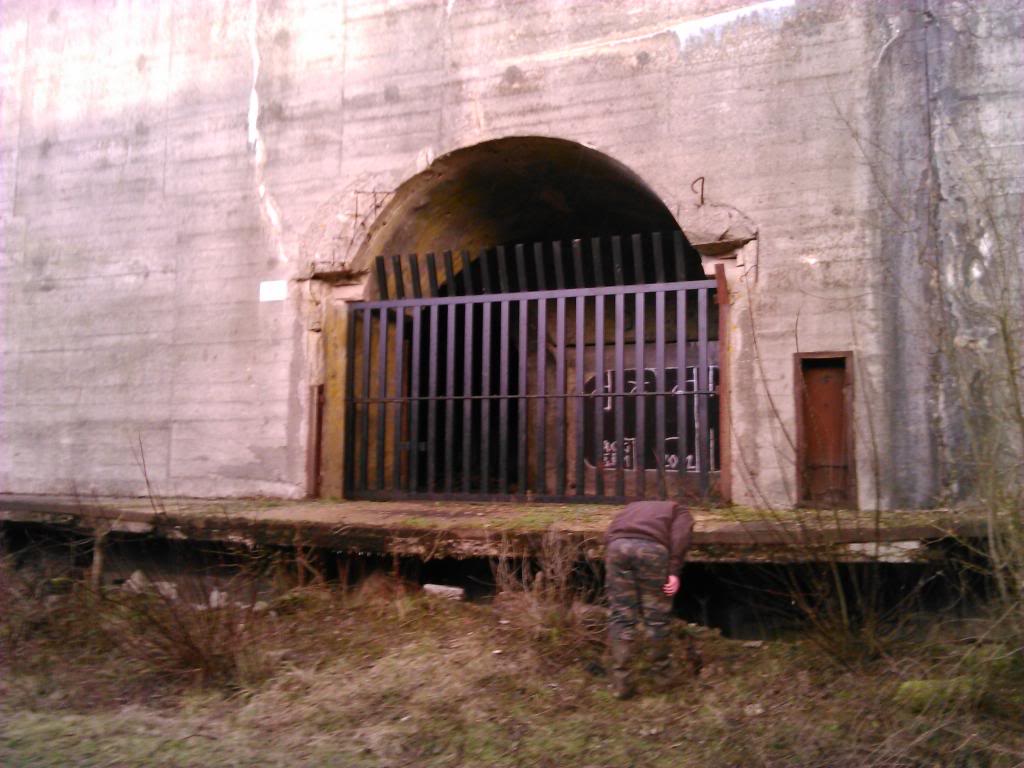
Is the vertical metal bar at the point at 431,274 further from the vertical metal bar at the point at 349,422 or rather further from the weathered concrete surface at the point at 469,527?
the weathered concrete surface at the point at 469,527

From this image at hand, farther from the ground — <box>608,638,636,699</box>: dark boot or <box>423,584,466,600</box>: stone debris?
<box>423,584,466,600</box>: stone debris

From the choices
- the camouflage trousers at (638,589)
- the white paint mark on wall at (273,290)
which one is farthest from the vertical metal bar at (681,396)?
the white paint mark on wall at (273,290)

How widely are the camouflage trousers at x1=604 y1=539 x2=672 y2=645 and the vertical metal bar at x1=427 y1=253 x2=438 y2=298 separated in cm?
385

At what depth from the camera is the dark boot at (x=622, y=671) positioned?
5109mm

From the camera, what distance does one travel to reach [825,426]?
675 centimetres

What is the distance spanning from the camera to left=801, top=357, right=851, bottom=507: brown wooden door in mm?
6629

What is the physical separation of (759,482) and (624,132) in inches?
120

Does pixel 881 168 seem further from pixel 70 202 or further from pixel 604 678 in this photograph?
pixel 70 202

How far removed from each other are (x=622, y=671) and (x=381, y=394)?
392 cm

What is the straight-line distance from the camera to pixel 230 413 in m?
8.58

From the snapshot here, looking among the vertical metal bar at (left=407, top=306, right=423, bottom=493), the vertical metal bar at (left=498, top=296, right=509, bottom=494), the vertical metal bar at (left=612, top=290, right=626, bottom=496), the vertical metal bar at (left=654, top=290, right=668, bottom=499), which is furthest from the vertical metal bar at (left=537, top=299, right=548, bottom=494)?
the vertical metal bar at (left=407, top=306, right=423, bottom=493)

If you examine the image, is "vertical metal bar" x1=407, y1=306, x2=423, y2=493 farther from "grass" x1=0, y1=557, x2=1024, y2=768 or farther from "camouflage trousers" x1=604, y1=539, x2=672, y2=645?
"camouflage trousers" x1=604, y1=539, x2=672, y2=645

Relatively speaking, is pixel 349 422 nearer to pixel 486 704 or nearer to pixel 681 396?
pixel 681 396

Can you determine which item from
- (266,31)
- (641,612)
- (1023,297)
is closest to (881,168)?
(1023,297)
